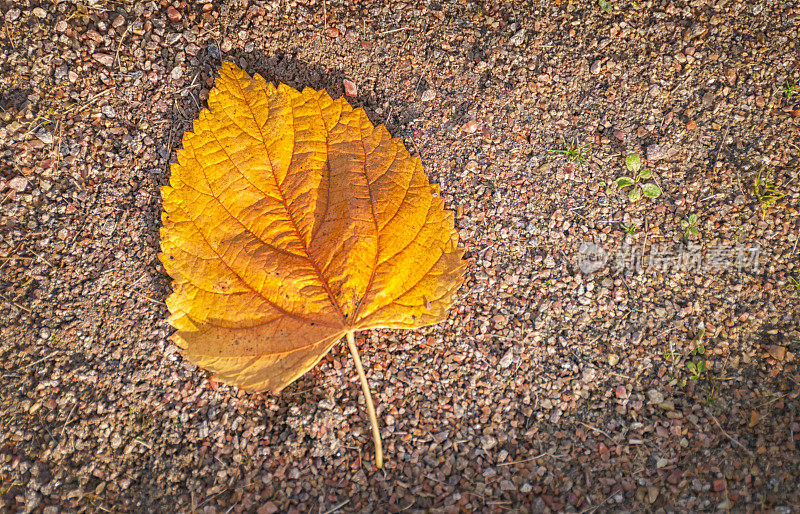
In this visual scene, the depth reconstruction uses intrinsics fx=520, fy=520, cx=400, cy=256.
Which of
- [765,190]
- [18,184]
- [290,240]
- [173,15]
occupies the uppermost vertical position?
[765,190]

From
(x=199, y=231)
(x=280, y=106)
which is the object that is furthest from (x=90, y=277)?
(x=280, y=106)

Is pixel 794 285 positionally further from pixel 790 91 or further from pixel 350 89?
pixel 350 89

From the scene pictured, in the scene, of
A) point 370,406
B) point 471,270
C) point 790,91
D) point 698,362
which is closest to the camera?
point 370,406

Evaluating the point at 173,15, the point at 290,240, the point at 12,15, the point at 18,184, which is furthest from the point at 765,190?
the point at 12,15

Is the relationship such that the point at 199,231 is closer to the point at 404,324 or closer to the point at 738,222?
the point at 404,324

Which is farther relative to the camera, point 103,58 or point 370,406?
point 103,58
